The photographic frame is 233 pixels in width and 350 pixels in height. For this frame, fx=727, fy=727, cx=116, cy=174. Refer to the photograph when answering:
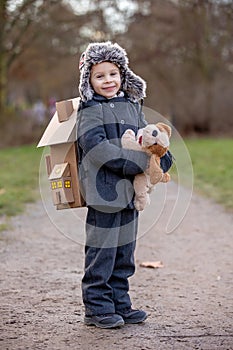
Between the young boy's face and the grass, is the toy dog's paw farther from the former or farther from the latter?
the grass

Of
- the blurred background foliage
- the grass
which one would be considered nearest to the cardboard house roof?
the grass

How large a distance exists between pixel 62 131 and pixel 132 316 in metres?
1.20

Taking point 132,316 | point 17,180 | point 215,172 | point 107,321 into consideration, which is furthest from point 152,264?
point 215,172

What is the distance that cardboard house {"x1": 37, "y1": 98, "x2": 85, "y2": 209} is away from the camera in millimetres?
4254

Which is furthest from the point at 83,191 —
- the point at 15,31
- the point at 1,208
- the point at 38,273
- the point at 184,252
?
the point at 15,31

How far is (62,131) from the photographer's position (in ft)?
14.1

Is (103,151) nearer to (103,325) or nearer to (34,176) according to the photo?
(103,325)

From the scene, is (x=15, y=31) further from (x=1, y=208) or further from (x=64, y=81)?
(x=1, y=208)

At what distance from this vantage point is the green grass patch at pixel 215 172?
11.2m

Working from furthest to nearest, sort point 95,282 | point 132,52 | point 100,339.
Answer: point 132,52 < point 95,282 < point 100,339

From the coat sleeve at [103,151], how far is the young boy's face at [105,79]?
5.8 inches

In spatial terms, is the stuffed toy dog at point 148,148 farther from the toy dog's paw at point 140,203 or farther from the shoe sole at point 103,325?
the shoe sole at point 103,325

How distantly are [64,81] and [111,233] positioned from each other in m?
26.4

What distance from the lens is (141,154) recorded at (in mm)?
4145
